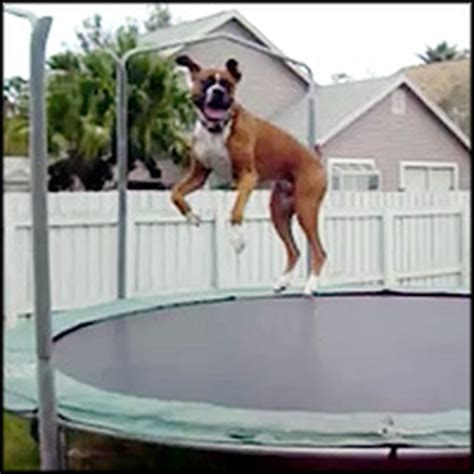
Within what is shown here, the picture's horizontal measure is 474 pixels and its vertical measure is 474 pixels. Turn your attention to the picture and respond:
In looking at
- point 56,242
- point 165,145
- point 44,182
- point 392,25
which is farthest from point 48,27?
point 165,145

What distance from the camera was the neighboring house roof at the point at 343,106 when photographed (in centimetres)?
759

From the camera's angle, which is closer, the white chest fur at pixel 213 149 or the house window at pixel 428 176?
the white chest fur at pixel 213 149

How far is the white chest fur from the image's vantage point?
11.1ft

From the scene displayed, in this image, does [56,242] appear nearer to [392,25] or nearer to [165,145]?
[165,145]

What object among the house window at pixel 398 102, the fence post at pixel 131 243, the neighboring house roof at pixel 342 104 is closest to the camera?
the fence post at pixel 131 243

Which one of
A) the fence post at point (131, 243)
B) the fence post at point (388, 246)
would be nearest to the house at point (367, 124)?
the fence post at point (388, 246)

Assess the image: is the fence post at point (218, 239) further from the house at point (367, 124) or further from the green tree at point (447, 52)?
the green tree at point (447, 52)

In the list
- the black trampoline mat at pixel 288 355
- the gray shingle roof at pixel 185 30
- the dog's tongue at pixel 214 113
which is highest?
the gray shingle roof at pixel 185 30

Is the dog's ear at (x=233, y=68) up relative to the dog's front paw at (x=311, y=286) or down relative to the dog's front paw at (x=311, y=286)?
up

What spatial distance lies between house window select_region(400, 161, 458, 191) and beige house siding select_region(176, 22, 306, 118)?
123 cm

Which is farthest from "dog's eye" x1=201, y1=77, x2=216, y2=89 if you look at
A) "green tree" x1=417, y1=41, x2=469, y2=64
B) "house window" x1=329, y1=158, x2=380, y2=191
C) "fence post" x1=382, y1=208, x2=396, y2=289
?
"house window" x1=329, y1=158, x2=380, y2=191

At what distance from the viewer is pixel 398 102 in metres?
8.43

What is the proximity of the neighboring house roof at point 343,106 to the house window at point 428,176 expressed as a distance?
0.36 meters

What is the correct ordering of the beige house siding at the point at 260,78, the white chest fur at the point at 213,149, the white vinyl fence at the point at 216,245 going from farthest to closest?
1. the beige house siding at the point at 260,78
2. the white vinyl fence at the point at 216,245
3. the white chest fur at the point at 213,149
